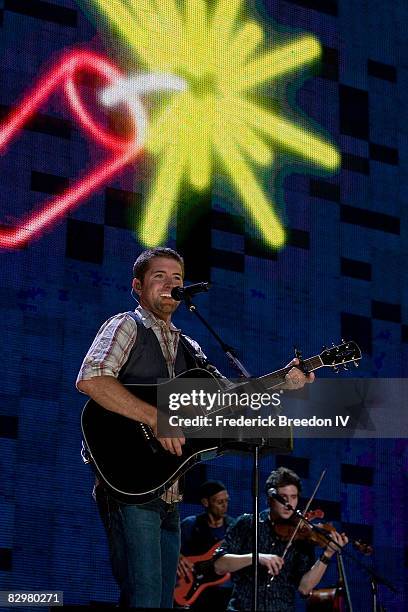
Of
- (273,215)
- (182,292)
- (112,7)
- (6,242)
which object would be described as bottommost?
(182,292)

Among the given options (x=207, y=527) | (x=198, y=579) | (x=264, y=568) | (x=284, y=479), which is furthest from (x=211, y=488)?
(x=264, y=568)

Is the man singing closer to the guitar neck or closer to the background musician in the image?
the guitar neck

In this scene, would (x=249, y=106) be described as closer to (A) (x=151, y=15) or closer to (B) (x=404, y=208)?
(A) (x=151, y=15)

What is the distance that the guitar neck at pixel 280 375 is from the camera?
356 centimetres

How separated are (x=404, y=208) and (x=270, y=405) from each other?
4.86 meters

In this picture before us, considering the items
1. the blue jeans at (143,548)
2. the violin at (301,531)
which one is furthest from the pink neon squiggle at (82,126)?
the blue jeans at (143,548)

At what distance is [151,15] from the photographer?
7.09 metres

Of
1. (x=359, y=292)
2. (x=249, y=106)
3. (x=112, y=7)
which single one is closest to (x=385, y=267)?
(x=359, y=292)

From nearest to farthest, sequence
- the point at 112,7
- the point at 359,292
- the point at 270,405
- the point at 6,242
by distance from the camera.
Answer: the point at 270,405, the point at 6,242, the point at 112,7, the point at 359,292

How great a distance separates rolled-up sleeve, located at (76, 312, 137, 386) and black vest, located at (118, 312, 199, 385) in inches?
1.0

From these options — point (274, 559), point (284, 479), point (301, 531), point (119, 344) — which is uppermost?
point (119, 344)

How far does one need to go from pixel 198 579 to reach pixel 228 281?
1992mm

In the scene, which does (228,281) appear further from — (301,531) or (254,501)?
(254,501)

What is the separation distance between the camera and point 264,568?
17.6 feet
